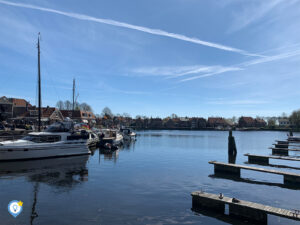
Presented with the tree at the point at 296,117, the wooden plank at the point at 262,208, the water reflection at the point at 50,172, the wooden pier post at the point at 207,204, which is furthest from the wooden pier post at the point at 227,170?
the tree at the point at 296,117

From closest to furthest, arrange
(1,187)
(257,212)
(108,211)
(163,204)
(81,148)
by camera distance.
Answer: (257,212) → (108,211) → (163,204) → (1,187) → (81,148)

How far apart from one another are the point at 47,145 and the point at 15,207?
16.6 m

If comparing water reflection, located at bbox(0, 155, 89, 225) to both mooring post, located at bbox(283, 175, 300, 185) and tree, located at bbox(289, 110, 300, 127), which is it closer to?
mooring post, located at bbox(283, 175, 300, 185)

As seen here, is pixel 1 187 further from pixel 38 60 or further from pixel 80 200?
pixel 38 60

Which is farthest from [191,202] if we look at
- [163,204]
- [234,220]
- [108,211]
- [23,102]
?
[23,102]

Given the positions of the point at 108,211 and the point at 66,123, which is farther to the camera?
the point at 66,123

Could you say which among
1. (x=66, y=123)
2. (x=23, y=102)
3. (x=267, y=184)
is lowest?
(x=267, y=184)

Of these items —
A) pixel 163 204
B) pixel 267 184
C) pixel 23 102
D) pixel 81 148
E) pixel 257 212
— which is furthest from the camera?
pixel 23 102

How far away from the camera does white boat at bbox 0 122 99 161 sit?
82.6ft

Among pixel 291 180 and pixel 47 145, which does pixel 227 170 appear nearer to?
pixel 291 180

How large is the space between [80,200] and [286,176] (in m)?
17.0

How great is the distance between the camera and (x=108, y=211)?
12352mm

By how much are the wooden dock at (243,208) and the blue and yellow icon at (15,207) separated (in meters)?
9.48

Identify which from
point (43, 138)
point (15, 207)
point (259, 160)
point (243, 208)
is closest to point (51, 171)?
point (43, 138)
